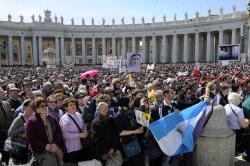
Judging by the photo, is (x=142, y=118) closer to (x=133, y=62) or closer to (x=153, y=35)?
(x=133, y=62)

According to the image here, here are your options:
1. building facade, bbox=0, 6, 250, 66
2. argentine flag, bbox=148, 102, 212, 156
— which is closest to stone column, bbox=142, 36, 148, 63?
building facade, bbox=0, 6, 250, 66

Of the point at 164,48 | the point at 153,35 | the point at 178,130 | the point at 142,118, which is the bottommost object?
the point at 178,130

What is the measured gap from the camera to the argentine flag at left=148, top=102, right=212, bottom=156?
23.1 ft

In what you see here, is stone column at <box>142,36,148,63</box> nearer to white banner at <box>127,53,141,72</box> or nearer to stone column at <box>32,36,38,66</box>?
stone column at <box>32,36,38,66</box>

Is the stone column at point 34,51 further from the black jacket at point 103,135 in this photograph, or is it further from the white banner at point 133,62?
the black jacket at point 103,135

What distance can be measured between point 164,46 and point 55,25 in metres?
30.8

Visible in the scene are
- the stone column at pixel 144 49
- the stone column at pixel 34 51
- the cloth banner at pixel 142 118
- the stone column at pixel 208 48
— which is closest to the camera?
the cloth banner at pixel 142 118

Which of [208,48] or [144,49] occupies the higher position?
[144,49]

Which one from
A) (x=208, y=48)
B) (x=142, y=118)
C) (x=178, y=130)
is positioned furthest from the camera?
(x=208, y=48)

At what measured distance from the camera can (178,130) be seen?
7.23 m

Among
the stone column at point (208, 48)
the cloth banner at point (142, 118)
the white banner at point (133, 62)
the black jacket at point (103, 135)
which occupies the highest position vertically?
the stone column at point (208, 48)

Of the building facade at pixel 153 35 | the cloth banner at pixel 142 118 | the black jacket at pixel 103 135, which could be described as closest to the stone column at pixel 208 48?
the building facade at pixel 153 35

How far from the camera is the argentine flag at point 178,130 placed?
7031 millimetres

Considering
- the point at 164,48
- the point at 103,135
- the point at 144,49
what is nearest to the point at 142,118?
the point at 103,135
